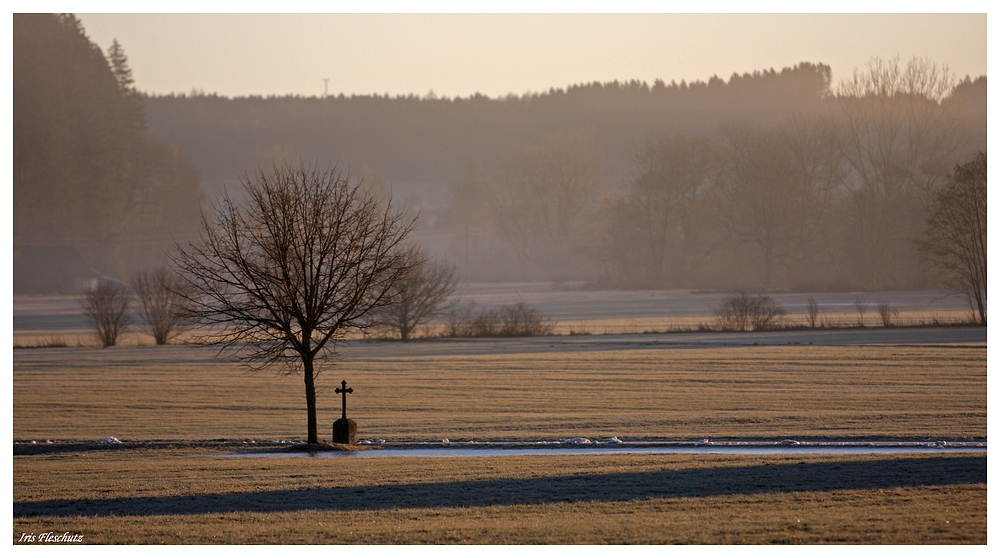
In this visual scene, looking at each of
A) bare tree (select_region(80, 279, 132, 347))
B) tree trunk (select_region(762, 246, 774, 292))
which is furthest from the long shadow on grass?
tree trunk (select_region(762, 246, 774, 292))

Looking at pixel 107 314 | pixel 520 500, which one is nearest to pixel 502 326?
pixel 107 314

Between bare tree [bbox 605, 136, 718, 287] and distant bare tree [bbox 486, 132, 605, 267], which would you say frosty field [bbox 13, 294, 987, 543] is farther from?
distant bare tree [bbox 486, 132, 605, 267]

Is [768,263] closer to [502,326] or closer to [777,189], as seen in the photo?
[777,189]

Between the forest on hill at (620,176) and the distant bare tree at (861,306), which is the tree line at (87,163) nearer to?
the forest on hill at (620,176)

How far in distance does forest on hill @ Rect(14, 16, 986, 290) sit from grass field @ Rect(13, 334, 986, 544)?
2053 centimetres

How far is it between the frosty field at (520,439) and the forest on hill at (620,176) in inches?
789

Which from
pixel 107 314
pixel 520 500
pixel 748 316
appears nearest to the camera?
pixel 520 500

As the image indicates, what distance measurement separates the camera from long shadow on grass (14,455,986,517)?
10.9m

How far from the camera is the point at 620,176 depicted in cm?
16125

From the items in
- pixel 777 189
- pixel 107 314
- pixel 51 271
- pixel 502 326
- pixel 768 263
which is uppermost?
pixel 777 189

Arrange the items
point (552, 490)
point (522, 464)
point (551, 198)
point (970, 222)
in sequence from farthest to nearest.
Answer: point (551, 198) < point (970, 222) < point (522, 464) < point (552, 490)

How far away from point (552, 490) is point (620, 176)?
499 feet

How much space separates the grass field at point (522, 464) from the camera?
377 inches
